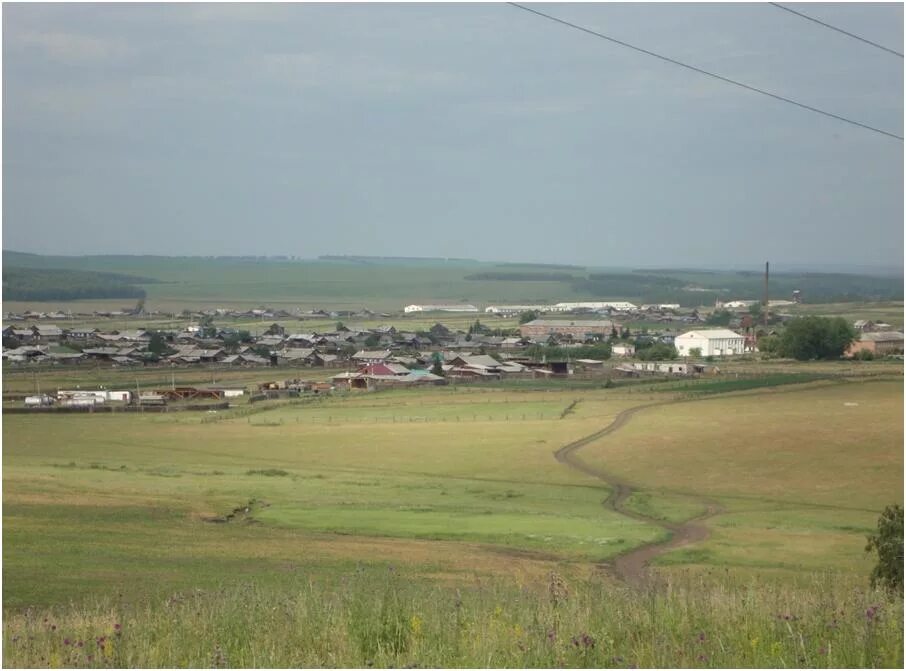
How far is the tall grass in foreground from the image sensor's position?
4.54 m

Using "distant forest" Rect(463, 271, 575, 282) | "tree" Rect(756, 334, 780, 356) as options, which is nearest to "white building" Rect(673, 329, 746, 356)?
"tree" Rect(756, 334, 780, 356)

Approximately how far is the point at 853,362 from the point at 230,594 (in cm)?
4624

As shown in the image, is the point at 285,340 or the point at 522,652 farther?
the point at 285,340

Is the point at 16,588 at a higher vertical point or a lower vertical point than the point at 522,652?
lower

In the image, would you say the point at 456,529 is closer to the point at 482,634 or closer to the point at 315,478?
the point at 315,478

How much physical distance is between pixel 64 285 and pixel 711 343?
31642 millimetres

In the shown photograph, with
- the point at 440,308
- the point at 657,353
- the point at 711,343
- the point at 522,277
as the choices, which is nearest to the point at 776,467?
the point at 657,353

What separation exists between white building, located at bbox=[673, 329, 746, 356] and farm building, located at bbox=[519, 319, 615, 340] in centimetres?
701

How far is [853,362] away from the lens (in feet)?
159

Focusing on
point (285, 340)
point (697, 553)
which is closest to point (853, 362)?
point (285, 340)

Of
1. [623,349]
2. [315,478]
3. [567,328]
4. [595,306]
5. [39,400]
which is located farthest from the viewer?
[595,306]

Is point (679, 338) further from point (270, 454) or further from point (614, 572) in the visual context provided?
point (614, 572)

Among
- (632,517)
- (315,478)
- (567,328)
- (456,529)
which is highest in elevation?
(567,328)

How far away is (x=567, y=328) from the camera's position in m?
67.2
